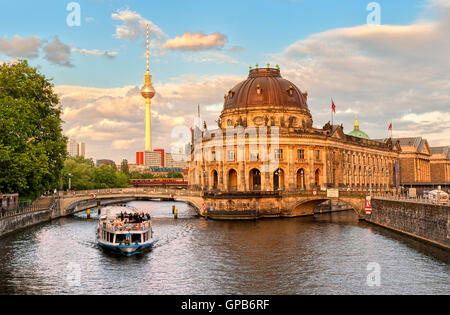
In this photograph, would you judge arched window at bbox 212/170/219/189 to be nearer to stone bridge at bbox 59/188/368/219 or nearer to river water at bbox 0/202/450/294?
stone bridge at bbox 59/188/368/219

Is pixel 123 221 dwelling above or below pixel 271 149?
below

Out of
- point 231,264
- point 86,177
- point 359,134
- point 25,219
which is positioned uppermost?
point 359,134

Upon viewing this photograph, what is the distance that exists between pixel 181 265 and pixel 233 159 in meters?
54.8

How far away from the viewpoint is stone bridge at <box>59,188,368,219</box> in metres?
82.1

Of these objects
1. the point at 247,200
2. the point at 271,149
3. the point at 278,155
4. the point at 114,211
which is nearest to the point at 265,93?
the point at 271,149

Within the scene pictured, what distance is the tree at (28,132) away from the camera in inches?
2275

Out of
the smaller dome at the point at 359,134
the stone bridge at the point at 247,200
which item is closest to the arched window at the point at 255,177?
the stone bridge at the point at 247,200

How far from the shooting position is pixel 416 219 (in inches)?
2211

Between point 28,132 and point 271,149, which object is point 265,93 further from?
point 28,132

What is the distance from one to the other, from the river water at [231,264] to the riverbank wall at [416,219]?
145 centimetres

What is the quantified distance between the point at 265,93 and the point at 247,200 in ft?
113

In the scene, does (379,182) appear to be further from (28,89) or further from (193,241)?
(28,89)
